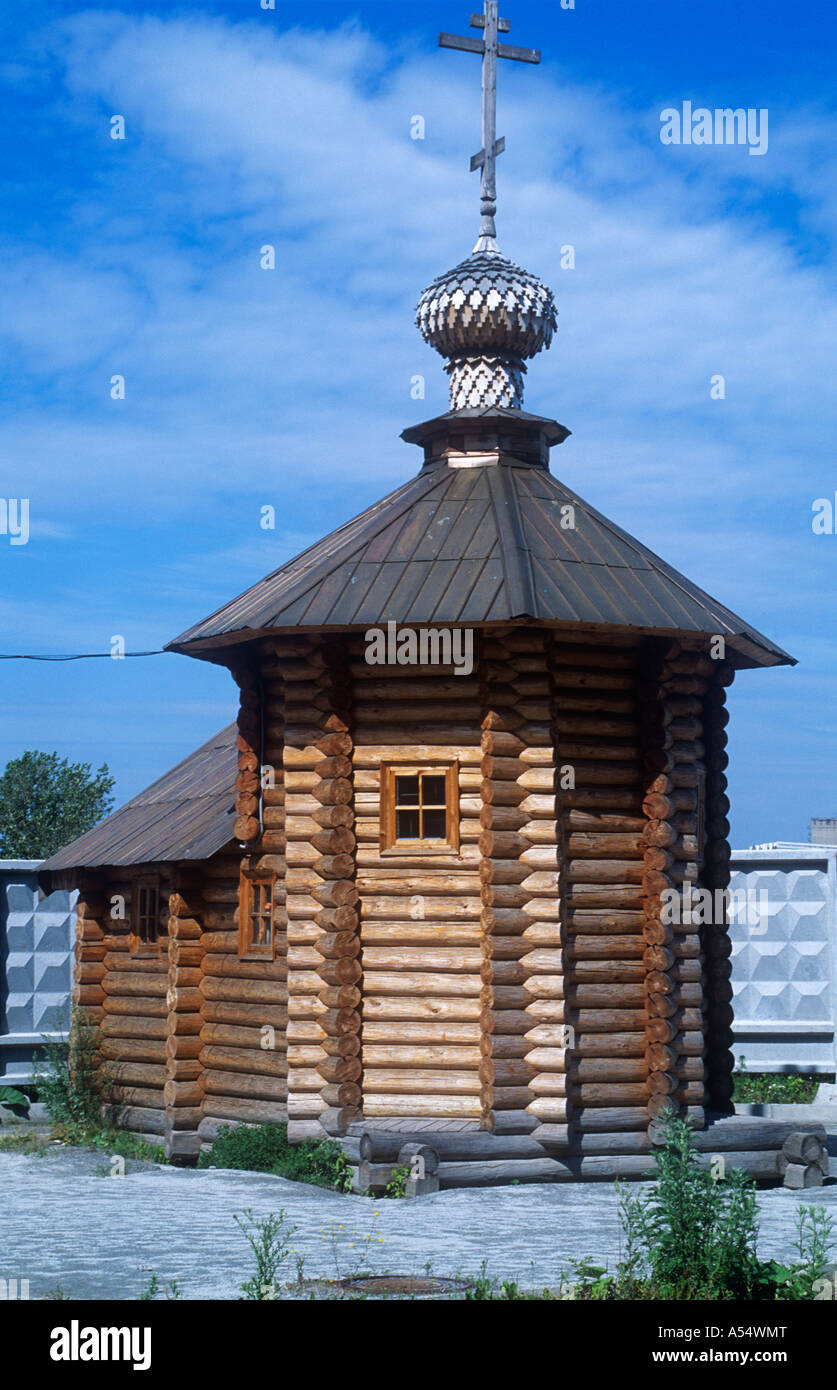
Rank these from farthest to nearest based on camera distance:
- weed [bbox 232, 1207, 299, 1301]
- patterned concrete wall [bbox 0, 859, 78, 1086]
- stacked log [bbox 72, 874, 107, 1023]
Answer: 1. patterned concrete wall [bbox 0, 859, 78, 1086]
2. stacked log [bbox 72, 874, 107, 1023]
3. weed [bbox 232, 1207, 299, 1301]

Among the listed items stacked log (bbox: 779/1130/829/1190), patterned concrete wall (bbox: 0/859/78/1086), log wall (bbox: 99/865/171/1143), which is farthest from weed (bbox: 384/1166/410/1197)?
patterned concrete wall (bbox: 0/859/78/1086)

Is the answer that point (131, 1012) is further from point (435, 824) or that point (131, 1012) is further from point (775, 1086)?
point (775, 1086)

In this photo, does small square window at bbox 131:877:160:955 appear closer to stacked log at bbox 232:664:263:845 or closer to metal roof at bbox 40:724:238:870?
metal roof at bbox 40:724:238:870

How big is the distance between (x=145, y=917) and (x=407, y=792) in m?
5.34

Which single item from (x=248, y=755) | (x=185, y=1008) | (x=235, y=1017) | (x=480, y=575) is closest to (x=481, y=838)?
(x=480, y=575)

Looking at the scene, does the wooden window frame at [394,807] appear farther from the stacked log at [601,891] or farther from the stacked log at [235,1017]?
the stacked log at [235,1017]

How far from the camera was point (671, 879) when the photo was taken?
13828 millimetres

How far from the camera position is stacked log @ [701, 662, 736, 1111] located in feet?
49.7

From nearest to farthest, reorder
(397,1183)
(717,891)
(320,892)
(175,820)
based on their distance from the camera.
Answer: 1. (397,1183)
2. (320,892)
3. (717,891)
4. (175,820)

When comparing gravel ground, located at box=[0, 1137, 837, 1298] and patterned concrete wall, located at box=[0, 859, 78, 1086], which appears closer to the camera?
gravel ground, located at box=[0, 1137, 837, 1298]

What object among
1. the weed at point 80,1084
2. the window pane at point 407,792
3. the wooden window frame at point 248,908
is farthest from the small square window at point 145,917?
the window pane at point 407,792

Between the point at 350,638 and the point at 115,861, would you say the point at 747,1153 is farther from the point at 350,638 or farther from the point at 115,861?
the point at 115,861

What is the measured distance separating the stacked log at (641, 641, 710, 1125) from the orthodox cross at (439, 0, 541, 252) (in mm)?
5206
